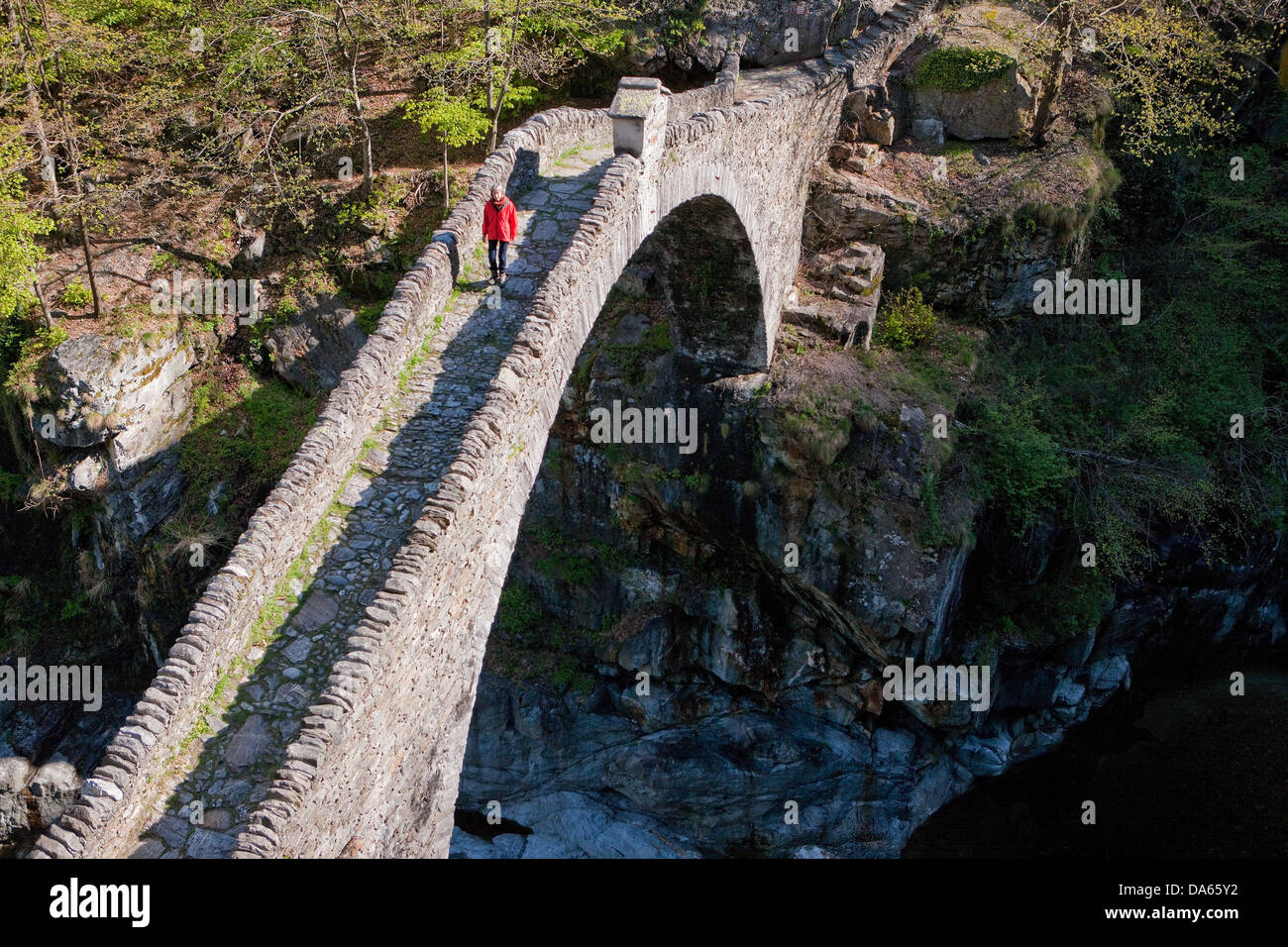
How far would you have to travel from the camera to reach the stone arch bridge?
7969 millimetres

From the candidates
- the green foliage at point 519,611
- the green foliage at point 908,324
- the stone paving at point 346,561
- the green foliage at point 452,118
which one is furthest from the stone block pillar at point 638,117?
the green foliage at point 519,611

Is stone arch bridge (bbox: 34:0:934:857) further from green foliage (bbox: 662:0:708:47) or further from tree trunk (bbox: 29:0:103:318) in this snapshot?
tree trunk (bbox: 29:0:103:318)

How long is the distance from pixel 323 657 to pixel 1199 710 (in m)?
17.2

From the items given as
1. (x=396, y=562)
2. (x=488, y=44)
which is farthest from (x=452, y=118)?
(x=396, y=562)

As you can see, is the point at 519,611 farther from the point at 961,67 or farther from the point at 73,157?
the point at 961,67

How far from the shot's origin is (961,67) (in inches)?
807

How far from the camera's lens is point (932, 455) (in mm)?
17266

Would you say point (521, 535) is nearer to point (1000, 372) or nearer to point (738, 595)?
point (738, 595)
